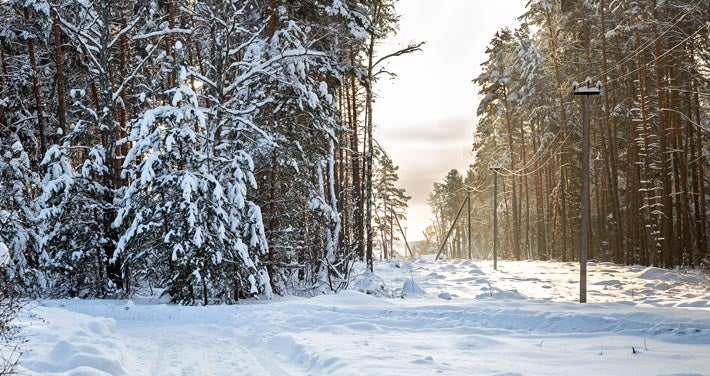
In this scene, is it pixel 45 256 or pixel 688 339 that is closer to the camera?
pixel 688 339

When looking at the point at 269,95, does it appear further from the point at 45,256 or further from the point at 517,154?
the point at 517,154

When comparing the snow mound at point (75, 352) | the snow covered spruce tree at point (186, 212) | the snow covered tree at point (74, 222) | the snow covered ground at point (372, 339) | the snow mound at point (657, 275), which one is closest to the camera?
the snow mound at point (75, 352)

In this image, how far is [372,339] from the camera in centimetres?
745

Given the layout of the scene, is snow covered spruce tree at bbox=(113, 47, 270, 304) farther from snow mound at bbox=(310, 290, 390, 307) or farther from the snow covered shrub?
the snow covered shrub

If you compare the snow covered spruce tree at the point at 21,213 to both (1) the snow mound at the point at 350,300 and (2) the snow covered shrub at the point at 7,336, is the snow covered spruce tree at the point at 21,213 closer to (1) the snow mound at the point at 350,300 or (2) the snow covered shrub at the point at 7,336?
(2) the snow covered shrub at the point at 7,336

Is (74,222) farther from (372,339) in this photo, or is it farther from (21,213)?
(372,339)

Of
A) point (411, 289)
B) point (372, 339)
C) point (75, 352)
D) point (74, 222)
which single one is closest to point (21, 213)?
point (74, 222)

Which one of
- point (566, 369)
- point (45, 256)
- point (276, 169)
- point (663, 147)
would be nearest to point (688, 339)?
point (566, 369)

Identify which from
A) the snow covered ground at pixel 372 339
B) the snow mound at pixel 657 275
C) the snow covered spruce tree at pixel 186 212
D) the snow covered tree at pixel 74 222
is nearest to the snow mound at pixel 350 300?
the snow covered ground at pixel 372 339

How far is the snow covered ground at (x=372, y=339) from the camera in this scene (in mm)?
5539

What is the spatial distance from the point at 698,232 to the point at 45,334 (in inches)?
990

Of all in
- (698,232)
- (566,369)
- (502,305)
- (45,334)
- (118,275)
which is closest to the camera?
(566,369)

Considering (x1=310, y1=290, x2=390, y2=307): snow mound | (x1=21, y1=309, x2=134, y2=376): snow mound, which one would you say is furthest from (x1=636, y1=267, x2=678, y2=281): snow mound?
(x1=21, y1=309, x2=134, y2=376): snow mound

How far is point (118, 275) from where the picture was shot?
14117 mm
